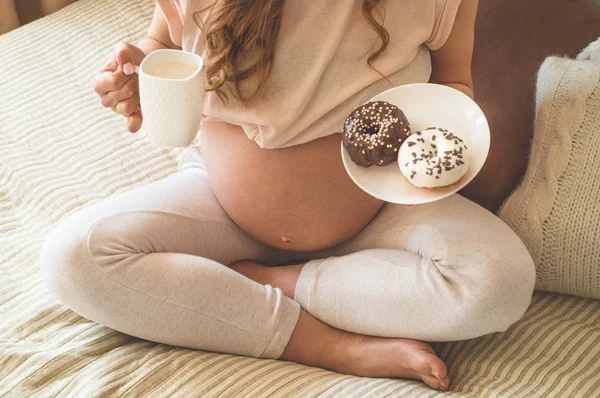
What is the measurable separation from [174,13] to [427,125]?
0.42 m

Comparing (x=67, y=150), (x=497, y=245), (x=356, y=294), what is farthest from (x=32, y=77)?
(x=497, y=245)

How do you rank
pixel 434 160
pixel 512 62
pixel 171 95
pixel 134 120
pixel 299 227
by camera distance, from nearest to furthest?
pixel 171 95
pixel 434 160
pixel 134 120
pixel 299 227
pixel 512 62

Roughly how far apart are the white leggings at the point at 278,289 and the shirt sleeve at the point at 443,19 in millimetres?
273

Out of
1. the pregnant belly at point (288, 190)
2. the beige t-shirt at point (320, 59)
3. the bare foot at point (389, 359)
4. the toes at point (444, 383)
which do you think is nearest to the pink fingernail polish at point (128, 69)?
the beige t-shirt at point (320, 59)

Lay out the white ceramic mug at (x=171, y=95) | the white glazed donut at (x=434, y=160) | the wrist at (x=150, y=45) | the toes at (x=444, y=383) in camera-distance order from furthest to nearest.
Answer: the wrist at (x=150, y=45), the toes at (x=444, y=383), the white glazed donut at (x=434, y=160), the white ceramic mug at (x=171, y=95)

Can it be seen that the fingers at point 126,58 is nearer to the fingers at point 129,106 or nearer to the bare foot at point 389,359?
the fingers at point 129,106

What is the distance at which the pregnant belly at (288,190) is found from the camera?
3.56 feet

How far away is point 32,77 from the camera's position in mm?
1615

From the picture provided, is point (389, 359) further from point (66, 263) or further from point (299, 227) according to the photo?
point (66, 263)

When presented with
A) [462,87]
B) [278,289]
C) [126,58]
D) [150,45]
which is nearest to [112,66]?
[126,58]

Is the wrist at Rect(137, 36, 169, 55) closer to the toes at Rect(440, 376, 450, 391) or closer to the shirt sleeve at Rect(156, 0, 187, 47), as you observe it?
the shirt sleeve at Rect(156, 0, 187, 47)

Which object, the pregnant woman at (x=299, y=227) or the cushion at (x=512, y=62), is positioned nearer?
the pregnant woman at (x=299, y=227)

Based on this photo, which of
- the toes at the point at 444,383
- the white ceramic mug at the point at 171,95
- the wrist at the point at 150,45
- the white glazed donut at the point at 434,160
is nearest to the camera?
the white ceramic mug at the point at 171,95

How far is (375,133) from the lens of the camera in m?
0.96
